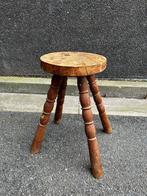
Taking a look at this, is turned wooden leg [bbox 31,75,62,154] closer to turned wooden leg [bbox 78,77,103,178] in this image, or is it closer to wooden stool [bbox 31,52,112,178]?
wooden stool [bbox 31,52,112,178]

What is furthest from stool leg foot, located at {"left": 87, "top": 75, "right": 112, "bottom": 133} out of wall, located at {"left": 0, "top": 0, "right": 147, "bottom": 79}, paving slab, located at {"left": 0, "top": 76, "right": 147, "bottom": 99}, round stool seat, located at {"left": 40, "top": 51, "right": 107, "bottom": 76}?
wall, located at {"left": 0, "top": 0, "right": 147, "bottom": 79}

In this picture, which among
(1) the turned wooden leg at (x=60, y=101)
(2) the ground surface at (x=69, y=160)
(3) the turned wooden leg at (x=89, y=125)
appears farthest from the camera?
(1) the turned wooden leg at (x=60, y=101)

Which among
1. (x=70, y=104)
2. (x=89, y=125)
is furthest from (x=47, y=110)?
(x=70, y=104)

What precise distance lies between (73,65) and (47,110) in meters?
0.45

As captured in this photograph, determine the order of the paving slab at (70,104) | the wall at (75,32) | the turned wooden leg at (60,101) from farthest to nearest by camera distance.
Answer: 1. the wall at (75,32)
2. the paving slab at (70,104)
3. the turned wooden leg at (60,101)

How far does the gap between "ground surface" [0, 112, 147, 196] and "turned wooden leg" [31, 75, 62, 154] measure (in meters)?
0.08

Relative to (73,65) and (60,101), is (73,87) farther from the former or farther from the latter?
(73,65)

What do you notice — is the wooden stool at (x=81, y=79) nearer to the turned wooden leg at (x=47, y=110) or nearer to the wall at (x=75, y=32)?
the turned wooden leg at (x=47, y=110)

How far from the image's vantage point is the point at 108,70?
393cm

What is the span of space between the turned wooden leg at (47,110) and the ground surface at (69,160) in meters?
0.08

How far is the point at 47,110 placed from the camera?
2512 millimetres

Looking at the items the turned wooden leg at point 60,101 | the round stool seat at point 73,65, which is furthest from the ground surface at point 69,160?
the round stool seat at point 73,65

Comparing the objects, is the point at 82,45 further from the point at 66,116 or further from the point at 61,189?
the point at 61,189

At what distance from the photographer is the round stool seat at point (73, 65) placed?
227 centimetres
